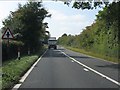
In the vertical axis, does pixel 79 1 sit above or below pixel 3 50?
above

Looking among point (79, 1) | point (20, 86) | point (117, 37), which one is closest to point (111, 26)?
point (117, 37)

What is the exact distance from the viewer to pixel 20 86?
49.3ft

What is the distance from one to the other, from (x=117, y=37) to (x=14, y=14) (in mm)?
24111

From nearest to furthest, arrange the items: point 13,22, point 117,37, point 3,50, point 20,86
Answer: point 20,86, point 3,50, point 117,37, point 13,22

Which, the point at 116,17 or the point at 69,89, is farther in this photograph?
the point at 116,17

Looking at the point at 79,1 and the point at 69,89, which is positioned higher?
the point at 79,1

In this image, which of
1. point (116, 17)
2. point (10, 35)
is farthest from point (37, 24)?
point (10, 35)

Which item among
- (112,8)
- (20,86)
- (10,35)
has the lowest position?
(20,86)

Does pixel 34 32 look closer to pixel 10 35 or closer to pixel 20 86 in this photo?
pixel 10 35

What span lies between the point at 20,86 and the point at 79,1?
19.6 m

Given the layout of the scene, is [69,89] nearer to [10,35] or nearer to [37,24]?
[10,35]

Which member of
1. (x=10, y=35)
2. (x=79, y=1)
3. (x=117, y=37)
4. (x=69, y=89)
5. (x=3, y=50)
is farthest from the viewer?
(x=117, y=37)

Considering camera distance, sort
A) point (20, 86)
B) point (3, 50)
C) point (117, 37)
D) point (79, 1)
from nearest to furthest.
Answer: point (20, 86), point (79, 1), point (3, 50), point (117, 37)

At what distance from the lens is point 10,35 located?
28.2m
